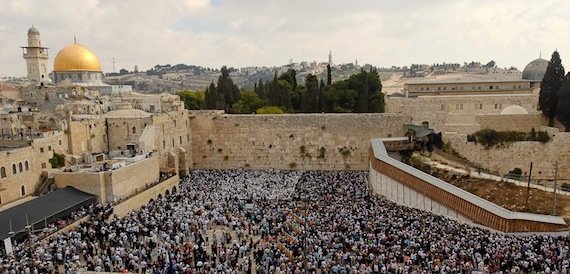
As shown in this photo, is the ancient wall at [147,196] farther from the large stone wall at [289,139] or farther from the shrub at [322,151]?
the shrub at [322,151]

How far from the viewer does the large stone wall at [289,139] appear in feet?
101

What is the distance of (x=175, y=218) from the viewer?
59.4 ft

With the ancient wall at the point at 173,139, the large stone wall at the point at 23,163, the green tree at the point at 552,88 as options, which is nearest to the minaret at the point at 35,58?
the ancient wall at the point at 173,139

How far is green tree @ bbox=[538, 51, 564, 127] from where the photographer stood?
29.0m

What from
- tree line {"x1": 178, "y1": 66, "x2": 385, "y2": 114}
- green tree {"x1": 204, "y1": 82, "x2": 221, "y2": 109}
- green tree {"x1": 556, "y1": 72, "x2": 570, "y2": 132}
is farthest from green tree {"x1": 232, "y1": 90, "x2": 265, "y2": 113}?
green tree {"x1": 556, "y1": 72, "x2": 570, "y2": 132}

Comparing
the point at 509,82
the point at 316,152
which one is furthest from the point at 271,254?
the point at 509,82

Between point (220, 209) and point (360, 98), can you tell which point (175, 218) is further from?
point (360, 98)

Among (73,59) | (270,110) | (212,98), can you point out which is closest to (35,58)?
(73,59)

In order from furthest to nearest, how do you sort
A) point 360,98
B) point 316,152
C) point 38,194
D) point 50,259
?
point 360,98
point 316,152
point 38,194
point 50,259

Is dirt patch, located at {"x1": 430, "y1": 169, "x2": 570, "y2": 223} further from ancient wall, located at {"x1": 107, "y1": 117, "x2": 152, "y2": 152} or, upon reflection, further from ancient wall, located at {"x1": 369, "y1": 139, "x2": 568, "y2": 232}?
ancient wall, located at {"x1": 107, "y1": 117, "x2": 152, "y2": 152}

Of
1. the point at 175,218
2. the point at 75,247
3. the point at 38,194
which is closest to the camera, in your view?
the point at 75,247

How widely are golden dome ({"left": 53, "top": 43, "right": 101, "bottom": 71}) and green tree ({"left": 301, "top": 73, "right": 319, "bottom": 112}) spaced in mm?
21032

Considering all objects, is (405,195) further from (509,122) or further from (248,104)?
(248,104)

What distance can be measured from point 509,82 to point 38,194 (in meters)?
38.8
